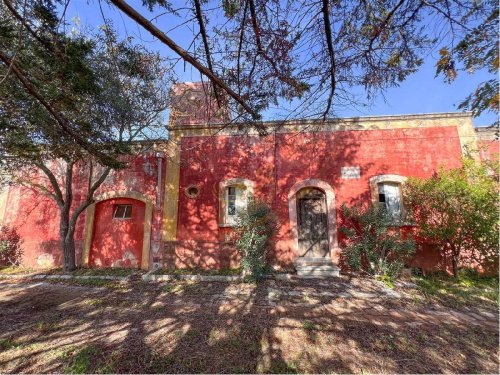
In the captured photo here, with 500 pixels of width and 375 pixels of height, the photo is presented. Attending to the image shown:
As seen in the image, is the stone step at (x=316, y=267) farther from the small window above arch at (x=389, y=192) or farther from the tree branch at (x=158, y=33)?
the tree branch at (x=158, y=33)

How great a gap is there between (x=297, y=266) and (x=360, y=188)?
3317 millimetres

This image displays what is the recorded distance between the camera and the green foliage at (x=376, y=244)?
646cm

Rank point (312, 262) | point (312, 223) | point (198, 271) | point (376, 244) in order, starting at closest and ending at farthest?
point (376, 244) → point (312, 262) → point (198, 271) → point (312, 223)

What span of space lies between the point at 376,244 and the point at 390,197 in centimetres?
202

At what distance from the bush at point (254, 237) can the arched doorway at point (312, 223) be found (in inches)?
59.5

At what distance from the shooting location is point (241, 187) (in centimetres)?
867

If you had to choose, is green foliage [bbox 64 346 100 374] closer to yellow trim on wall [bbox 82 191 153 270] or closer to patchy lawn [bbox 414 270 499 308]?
yellow trim on wall [bbox 82 191 153 270]

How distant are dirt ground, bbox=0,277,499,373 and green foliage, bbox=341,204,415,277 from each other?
2.81ft

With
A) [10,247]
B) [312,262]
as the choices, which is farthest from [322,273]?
[10,247]

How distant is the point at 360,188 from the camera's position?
313 inches

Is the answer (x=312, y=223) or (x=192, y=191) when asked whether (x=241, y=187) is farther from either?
(x=312, y=223)

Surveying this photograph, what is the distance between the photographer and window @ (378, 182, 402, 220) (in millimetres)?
7734

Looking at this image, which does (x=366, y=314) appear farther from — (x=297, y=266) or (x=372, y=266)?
(x=297, y=266)

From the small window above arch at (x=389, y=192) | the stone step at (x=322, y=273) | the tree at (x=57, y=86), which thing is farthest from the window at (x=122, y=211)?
the small window above arch at (x=389, y=192)
